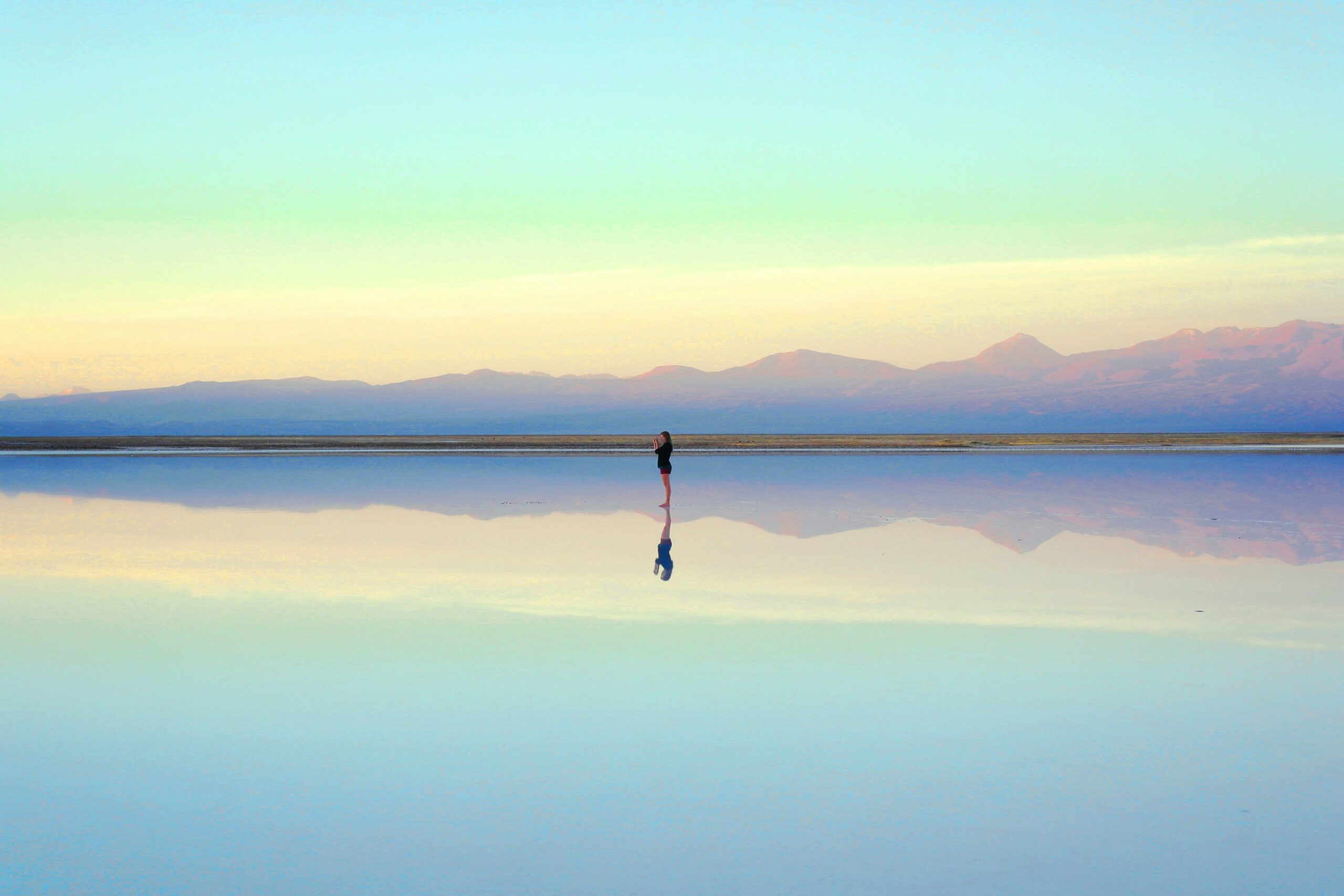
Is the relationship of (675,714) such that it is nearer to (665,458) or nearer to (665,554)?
(665,554)

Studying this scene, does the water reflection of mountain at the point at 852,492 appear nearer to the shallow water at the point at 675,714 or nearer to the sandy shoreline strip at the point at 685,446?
the shallow water at the point at 675,714

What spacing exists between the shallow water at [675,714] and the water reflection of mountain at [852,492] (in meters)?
1.33

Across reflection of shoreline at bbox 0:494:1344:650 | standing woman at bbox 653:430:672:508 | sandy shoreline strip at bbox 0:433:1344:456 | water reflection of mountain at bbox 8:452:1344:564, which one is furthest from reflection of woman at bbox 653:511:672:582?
sandy shoreline strip at bbox 0:433:1344:456

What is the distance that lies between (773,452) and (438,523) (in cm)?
4284

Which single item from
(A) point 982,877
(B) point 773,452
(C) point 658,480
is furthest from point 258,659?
(B) point 773,452

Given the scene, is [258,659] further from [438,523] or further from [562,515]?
[562,515]

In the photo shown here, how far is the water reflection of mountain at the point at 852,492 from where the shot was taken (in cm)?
1616

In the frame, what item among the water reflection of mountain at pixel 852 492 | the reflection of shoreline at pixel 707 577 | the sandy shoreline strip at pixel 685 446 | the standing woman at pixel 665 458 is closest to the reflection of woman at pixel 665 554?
the reflection of shoreline at pixel 707 577

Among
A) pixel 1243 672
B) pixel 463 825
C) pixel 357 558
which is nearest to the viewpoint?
pixel 463 825

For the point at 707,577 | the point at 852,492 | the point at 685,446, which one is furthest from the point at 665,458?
the point at 685,446

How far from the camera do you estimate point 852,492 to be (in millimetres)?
24391

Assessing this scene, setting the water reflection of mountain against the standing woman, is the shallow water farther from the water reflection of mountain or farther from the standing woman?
the standing woman

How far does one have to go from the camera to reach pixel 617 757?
5516 mm

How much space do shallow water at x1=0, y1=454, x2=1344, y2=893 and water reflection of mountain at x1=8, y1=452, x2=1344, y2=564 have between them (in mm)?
1328
